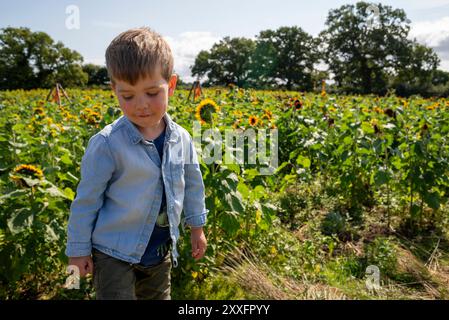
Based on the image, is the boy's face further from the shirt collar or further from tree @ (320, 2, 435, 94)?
tree @ (320, 2, 435, 94)

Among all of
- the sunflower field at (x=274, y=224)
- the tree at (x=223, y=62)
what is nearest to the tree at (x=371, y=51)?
Result: the tree at (x=223, y=62)

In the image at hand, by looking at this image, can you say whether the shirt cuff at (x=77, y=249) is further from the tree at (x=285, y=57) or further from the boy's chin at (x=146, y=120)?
the tree at (x=285, y=57)

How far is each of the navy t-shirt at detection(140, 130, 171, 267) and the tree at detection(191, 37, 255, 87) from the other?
54.0 meters

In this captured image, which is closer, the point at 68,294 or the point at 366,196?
the point at 68,294

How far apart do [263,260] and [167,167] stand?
166 cm

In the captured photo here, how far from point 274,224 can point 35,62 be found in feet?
136

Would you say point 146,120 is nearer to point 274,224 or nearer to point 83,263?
point 83,263

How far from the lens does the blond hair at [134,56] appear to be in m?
1.47

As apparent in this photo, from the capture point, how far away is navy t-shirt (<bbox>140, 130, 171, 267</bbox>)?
1745mm

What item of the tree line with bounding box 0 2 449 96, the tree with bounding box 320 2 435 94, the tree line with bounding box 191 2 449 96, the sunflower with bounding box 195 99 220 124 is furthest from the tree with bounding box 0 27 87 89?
the sunflower with bounding box 195 99 220 124

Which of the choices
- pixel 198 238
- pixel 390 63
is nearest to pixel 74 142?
pixel 198 238

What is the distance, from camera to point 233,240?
3.22m

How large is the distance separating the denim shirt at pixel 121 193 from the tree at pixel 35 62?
133ft

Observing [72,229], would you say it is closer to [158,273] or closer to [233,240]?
[158,273]
